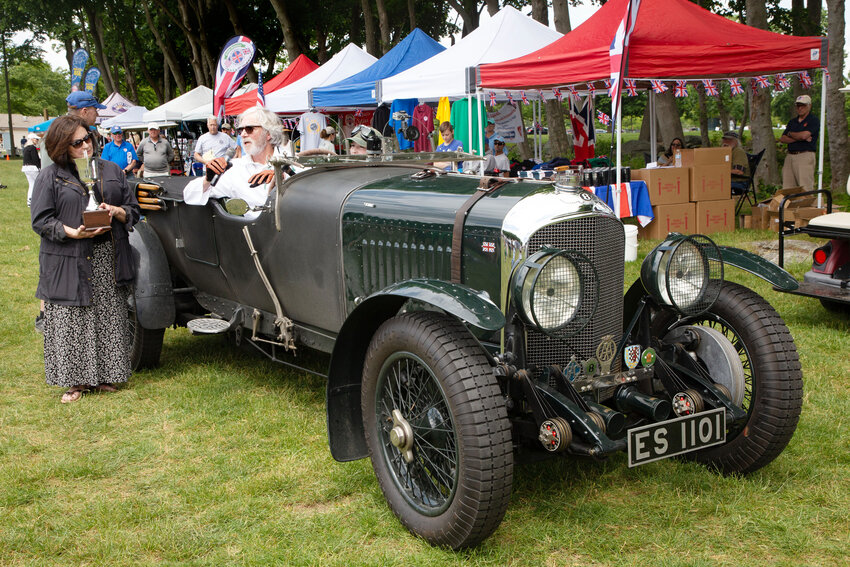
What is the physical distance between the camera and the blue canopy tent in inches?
537

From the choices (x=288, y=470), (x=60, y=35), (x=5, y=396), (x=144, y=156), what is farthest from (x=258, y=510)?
(x=60, y=35)

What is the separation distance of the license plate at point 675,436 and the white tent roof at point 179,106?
2330 cm

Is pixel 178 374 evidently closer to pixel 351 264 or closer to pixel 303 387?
pixel 303 387

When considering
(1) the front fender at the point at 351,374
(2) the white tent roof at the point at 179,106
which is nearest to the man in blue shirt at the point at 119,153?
(2) the white tent roof at the point at 179,106

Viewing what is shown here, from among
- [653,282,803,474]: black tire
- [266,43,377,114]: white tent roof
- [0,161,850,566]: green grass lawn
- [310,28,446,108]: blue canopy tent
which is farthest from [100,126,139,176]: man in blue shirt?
[653,282,803,474]: black tire

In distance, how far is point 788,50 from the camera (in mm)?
9398

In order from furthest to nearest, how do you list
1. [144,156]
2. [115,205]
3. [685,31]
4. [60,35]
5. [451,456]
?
1. [60,35]
2. [144,156]
3. [685,31]
4. [115,205]
5. [451,456]

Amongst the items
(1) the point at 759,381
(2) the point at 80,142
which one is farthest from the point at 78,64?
(1) the point at 759,381

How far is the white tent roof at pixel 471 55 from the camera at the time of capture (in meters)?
11.1

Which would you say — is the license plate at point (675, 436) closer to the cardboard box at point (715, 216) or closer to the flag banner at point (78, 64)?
the cardboard box at point (715, 216)

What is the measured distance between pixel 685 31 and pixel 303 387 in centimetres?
712

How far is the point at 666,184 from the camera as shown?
393 inches

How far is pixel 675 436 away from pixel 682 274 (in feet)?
2.45

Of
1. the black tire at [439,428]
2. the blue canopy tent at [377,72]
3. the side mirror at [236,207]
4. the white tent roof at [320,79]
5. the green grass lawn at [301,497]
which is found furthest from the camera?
the white tent roof at [320,79]
